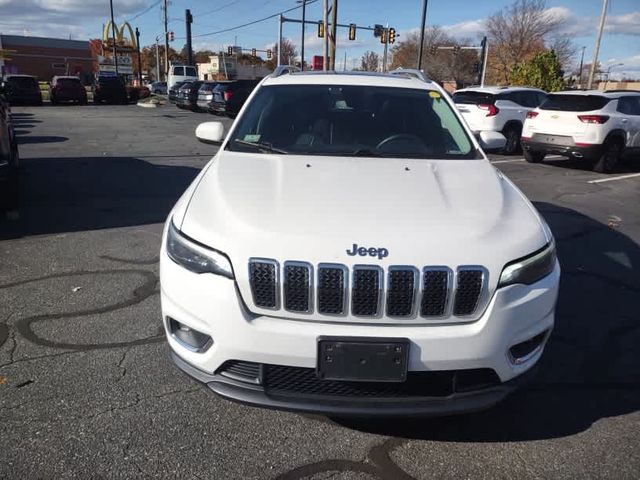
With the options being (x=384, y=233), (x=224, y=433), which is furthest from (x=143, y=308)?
(x=384, y=233)

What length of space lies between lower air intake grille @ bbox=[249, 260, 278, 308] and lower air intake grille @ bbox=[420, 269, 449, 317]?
638 mm

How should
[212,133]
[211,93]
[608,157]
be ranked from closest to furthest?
1. [212,133]
2. [608,157]
3. [211,93]

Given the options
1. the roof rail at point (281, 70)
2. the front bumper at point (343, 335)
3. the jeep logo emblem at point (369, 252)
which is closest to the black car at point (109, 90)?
the roof rail at point (281, 70)

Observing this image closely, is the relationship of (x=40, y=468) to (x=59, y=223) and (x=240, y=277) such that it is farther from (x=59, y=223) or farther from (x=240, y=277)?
(x=59, y=223)

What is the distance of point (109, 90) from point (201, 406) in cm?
3536

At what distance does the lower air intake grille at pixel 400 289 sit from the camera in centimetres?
227

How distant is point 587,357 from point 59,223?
5.64 m

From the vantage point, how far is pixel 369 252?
231 cm

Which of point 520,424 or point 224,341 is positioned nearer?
point 224,341

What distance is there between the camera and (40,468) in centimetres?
238

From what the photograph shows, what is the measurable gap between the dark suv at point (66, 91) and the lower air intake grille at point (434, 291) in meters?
34.1

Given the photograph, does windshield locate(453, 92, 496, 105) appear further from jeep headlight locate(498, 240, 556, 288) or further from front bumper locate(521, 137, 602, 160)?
jeep headlight locate(498, 240, 556, 288)

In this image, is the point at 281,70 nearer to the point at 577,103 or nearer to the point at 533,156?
the point at 577,103

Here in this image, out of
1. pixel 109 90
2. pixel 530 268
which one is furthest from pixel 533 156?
pixel 109 90
